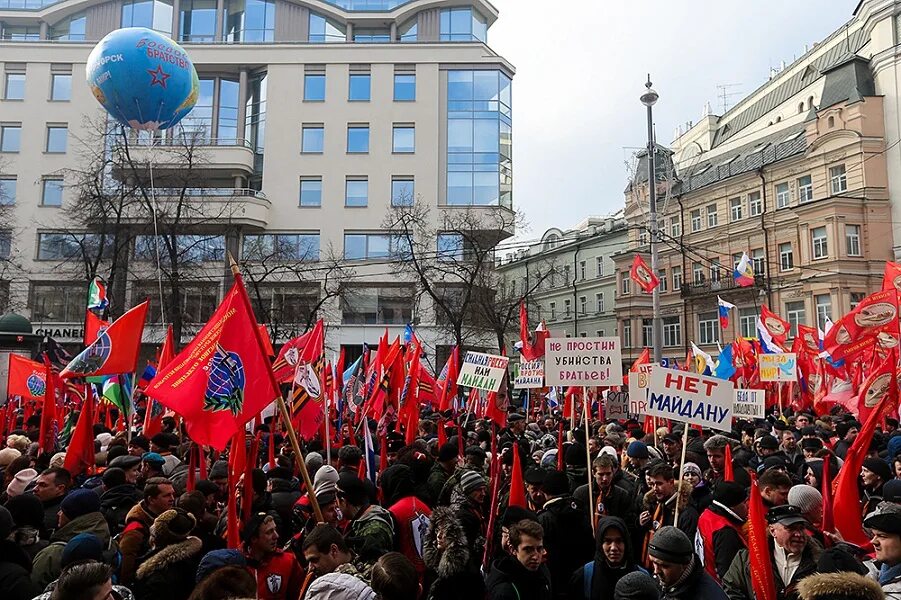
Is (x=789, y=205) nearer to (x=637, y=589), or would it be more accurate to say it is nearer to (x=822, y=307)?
(x=822, y=307)

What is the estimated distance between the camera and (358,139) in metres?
46.5

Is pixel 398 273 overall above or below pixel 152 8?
below

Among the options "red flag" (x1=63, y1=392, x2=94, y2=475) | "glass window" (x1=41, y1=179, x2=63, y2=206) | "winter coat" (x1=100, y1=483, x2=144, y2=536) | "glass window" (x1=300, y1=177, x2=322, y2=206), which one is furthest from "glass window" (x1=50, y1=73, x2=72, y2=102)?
"winter coat" (x1=100, y1=483, x2=144, y2=536)

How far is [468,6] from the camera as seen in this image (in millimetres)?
49344

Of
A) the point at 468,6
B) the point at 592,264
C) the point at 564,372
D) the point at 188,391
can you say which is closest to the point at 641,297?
the point at 592,264

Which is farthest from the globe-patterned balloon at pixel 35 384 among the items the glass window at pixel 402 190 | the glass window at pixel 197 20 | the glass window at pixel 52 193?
the glass window at pixel 197 20

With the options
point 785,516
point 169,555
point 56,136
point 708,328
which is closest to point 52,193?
point 56,136

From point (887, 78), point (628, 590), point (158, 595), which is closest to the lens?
point (628, 590)

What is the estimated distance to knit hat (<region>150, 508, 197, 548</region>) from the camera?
438cm

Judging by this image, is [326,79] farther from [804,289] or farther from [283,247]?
[804,289]

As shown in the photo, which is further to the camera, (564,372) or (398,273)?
(398,273)

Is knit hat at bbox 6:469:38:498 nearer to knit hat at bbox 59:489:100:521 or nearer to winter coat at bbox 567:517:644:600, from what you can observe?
knit hat at bbox 59:489:100:521

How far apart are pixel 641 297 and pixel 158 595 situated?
172ft

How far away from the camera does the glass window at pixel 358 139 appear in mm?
46344
